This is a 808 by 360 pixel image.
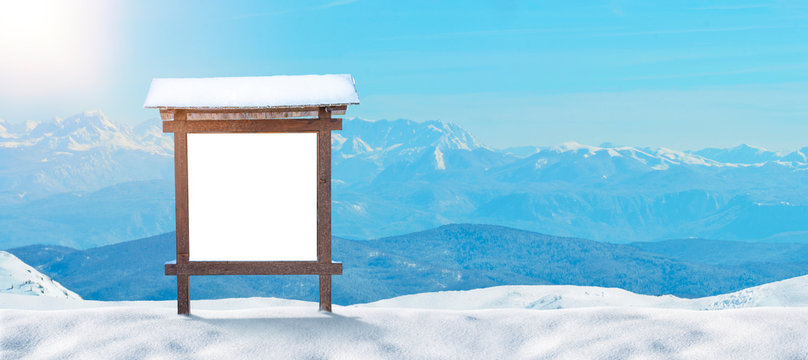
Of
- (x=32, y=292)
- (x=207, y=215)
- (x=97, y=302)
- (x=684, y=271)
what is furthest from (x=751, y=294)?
(x=684, y=271)

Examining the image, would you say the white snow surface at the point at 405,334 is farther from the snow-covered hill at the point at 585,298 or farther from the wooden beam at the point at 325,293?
the snow-covered hill at the point at 585,298

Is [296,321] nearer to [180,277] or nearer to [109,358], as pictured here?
[180,277]

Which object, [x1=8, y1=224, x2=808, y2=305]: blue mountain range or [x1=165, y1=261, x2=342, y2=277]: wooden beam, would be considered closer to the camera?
[x1=165, y1=261, x2=342, y2=277]: wooden beam

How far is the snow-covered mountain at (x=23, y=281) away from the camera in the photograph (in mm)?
10750

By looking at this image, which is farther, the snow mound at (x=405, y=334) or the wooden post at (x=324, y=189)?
the wooden post at (x=324, y=189)

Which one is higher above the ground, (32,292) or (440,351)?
(440,351)

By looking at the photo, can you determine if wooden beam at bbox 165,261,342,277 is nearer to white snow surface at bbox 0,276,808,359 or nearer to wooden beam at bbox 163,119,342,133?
white snow surface at bbox 0,276,808,359

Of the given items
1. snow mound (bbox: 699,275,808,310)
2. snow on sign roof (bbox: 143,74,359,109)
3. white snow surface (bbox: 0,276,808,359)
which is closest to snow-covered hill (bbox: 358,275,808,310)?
snow mound (bbox: 699,275,808,310)

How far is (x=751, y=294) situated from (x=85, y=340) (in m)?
9.30

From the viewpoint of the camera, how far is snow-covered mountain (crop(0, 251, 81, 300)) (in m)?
10.8

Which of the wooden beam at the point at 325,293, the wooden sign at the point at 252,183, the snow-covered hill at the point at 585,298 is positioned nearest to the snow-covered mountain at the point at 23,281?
the snow-covered hill at the point at 585,298

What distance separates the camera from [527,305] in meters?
10.5

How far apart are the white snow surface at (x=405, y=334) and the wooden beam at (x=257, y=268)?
1.40 feet

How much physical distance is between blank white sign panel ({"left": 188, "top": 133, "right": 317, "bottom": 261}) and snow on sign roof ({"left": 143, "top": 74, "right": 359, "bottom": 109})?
0.33m
